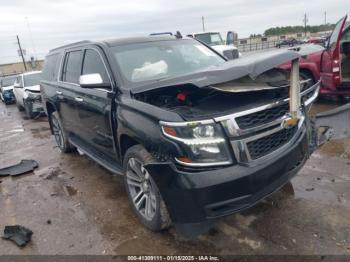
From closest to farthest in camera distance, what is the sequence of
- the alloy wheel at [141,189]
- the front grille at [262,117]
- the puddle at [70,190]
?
the front grille at [262,117], the alloy wheel at [141,189], the puddle at [70,190]

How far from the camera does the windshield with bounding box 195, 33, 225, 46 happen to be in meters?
19.6

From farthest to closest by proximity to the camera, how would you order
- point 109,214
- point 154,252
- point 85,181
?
point 85,181, point 109,214, point 154,252

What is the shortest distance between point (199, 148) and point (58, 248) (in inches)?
75.2

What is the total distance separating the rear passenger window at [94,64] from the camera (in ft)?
14.1

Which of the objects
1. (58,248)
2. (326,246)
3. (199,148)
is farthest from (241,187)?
(58,248)

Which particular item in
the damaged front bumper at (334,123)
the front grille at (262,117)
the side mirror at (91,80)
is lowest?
the damaged front bumper at (334,123)

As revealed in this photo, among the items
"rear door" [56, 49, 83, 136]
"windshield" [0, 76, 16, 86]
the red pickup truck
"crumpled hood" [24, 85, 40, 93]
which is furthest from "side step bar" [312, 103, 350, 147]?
"windshield" [0, 76, 16, 86]

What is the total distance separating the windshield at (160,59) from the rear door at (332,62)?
3.78m

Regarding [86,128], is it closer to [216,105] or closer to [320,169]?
[216,105]

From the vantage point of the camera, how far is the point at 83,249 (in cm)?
352

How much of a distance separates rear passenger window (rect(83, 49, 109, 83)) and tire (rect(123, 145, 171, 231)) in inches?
43.4

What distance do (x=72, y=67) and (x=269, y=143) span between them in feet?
11.9

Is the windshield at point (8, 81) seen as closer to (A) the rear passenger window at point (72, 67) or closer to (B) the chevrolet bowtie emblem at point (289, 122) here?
(A) the rear passenger window at point (72, 67)

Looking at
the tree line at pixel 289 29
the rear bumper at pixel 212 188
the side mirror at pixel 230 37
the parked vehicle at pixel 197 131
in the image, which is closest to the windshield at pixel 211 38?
the side mirror at pixel 230 37
